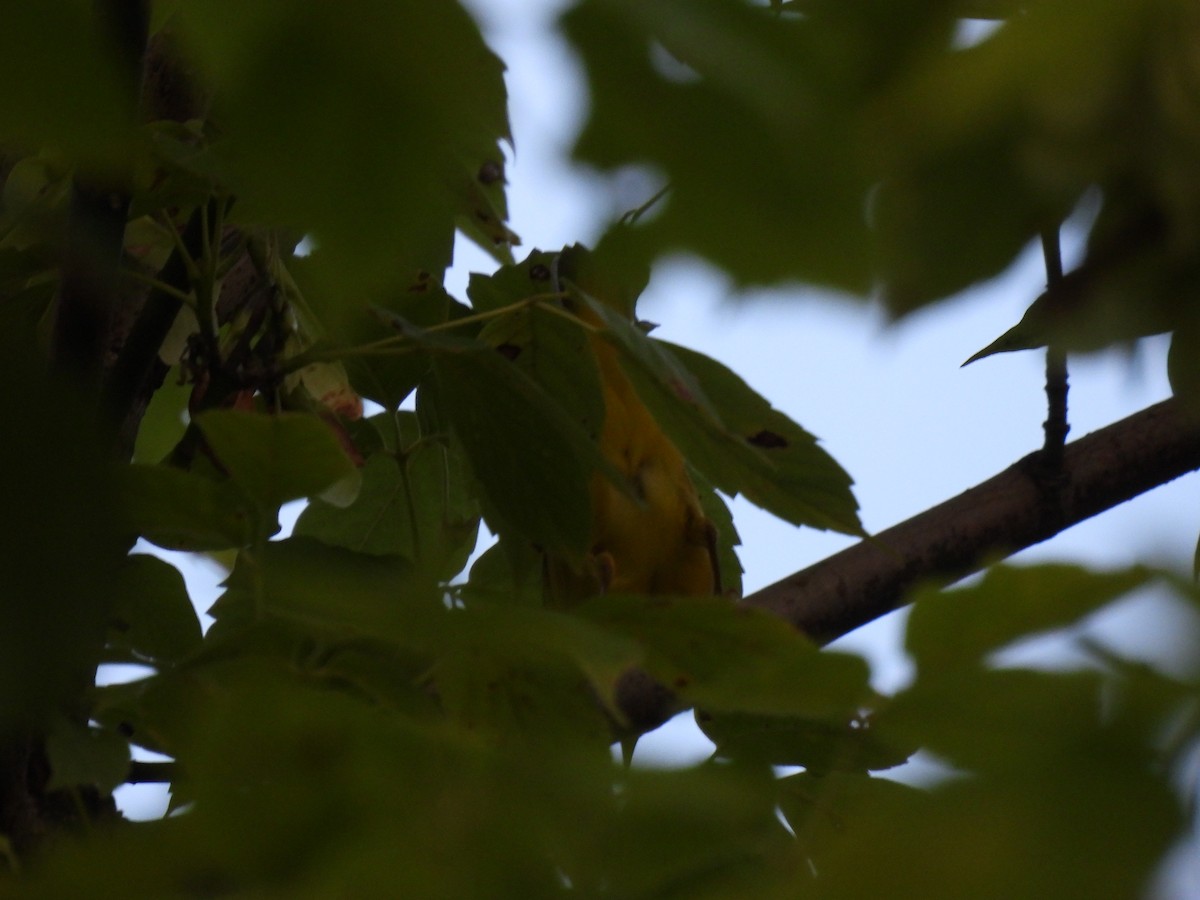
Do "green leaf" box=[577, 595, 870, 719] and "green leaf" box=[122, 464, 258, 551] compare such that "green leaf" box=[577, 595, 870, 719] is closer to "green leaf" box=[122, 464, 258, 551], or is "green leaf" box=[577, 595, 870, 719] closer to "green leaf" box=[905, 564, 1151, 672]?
"green leaf" box=[905, 564, 1151, 672]

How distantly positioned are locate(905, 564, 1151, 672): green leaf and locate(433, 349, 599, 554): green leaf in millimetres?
437

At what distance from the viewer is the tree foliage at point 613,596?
0.39m

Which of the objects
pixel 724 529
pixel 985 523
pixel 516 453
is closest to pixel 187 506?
pixel 516 453

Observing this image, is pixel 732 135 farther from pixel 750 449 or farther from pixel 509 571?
pixel 509 571

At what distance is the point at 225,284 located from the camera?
1773mm

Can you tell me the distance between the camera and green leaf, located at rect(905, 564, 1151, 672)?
1.90 ft

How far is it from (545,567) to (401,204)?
1729mm

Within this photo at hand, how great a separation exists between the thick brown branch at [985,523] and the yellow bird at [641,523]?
0.63m

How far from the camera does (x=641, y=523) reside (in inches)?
85.2

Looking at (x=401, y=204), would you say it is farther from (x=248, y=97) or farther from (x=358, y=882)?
(x=358, y=882)

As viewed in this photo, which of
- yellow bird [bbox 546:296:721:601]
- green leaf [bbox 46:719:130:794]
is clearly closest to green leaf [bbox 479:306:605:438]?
green leaf [bbox 46:719:130:794]

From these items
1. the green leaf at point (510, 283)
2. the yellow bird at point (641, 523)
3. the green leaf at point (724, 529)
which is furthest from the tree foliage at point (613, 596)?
the yellow bird at point (641, 523)

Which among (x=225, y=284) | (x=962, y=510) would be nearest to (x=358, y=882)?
(x=962, y=510)

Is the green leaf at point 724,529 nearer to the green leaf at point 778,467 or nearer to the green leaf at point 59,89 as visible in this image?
the green leaf at point 778,467
